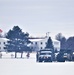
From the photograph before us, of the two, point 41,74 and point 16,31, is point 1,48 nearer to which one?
point 16,31

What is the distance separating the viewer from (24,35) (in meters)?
81.4

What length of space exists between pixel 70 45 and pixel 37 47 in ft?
79.5

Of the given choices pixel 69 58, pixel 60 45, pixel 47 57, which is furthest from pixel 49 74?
pixel 60 45

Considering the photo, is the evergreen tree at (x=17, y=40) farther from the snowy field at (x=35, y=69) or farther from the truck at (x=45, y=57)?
the snowy field at (x=35, y=69)

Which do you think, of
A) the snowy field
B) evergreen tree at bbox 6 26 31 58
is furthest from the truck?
evergreen tree at bbox 6 26 31 58

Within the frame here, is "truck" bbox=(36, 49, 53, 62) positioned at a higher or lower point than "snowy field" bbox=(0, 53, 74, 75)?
higher

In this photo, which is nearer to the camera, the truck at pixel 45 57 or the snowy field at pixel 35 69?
the snowy field at pixel 35 69

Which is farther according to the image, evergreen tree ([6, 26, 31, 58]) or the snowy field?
evergreen tree ([6, 26, 31, 58])

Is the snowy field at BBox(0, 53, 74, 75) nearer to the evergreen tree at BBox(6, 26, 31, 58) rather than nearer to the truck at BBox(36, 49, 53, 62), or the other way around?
the truck at BBox(36, 49, 53, 62)

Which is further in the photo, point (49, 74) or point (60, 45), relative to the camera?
point (60, 45)

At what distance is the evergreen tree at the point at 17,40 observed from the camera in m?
81.5

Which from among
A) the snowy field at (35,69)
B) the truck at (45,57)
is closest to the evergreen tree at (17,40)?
the truck at (45,57)

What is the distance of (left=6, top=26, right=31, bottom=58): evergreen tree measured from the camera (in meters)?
81.5

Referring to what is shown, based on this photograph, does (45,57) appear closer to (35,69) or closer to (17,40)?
(35,69)
